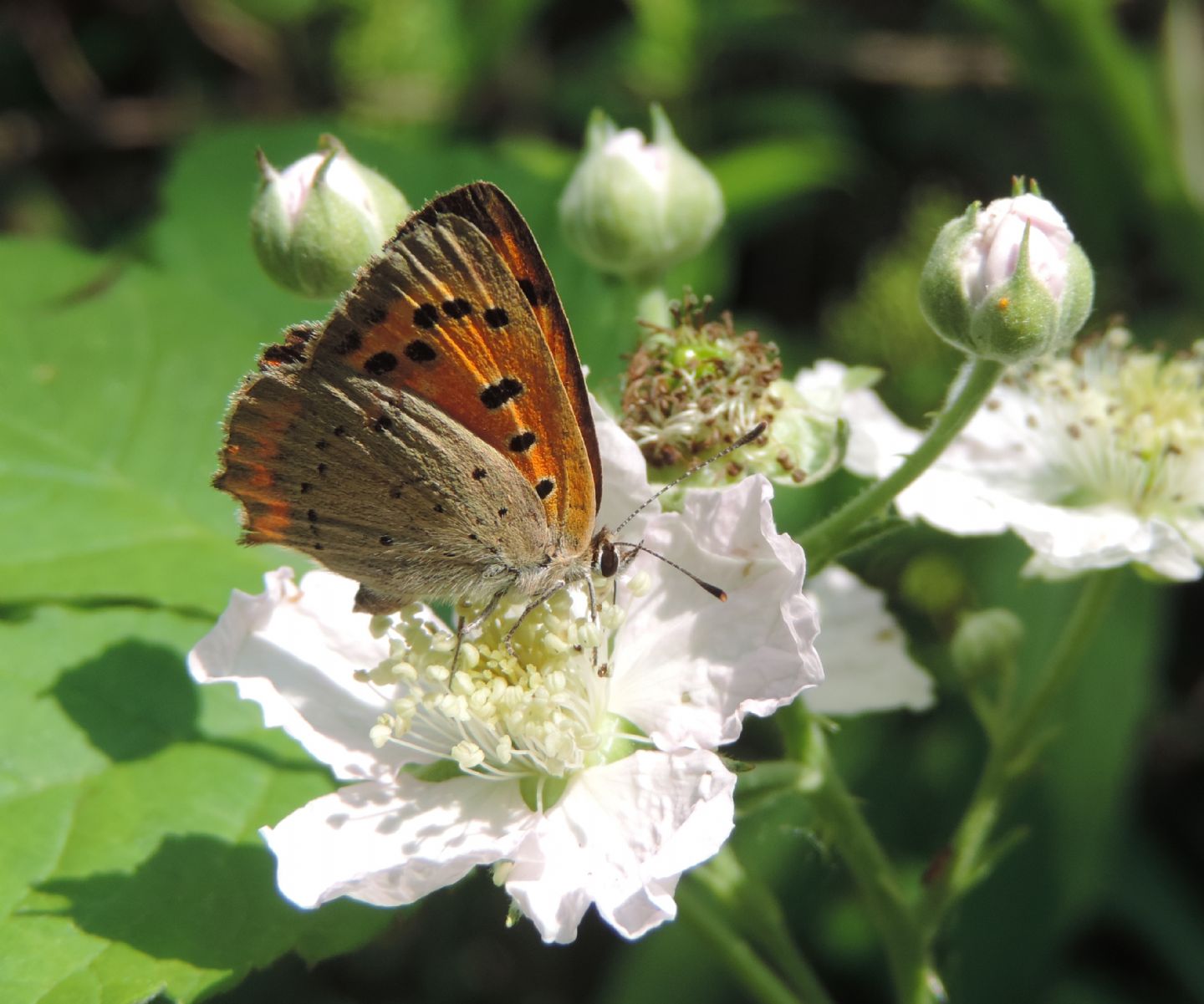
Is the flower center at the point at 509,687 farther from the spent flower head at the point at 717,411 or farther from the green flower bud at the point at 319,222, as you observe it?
the green flower bud at the point at 319,222

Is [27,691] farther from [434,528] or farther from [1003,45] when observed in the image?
[1003,45]

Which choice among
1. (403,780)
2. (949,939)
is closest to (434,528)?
(403,780)

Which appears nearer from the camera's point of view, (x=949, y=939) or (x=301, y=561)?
(x=301, y=561)

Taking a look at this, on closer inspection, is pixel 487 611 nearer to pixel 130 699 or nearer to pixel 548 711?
pixel 548 711

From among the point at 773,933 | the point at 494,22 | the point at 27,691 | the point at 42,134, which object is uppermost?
the point at 494,22

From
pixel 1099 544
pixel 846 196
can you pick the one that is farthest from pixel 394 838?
pixel 846 196

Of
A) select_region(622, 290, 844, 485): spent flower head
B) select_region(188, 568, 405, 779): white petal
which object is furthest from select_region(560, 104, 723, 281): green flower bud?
select_region(188, 568, 405, 779): white petal
